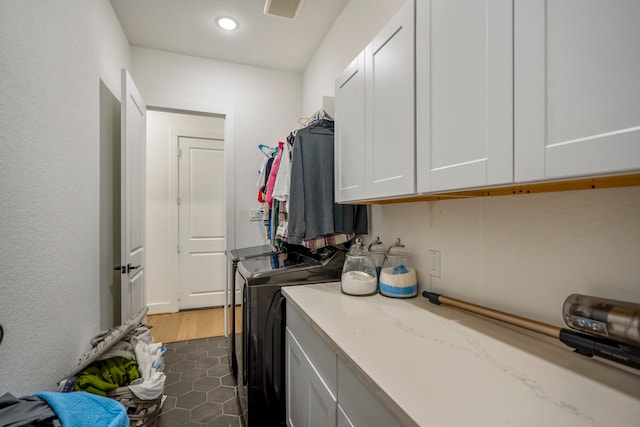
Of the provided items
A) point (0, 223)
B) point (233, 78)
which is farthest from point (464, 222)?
point (233, 78)

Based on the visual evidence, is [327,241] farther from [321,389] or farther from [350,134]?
[321,389]

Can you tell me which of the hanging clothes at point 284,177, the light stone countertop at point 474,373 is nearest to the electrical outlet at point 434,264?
the light stone countertop at point 474,373

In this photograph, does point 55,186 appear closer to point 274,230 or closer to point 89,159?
point 89,159

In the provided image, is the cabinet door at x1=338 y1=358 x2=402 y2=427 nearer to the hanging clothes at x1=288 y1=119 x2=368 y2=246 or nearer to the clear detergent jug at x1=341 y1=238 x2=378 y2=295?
the clear detergent jug at x1=341 y1=238 x2=378 y2=295

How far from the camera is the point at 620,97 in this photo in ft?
1.62

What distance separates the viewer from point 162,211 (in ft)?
11.8

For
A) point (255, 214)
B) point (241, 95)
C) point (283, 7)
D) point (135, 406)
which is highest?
point (283, 7)

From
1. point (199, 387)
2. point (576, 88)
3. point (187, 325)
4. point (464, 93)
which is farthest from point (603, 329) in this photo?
point (187, 325)

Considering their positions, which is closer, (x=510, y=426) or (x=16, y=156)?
(x=510, y=426)

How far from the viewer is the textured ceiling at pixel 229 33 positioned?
2.06 meters

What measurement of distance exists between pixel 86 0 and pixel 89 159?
0.87 meters

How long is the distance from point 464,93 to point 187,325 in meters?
3.46

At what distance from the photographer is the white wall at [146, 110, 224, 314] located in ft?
11.6

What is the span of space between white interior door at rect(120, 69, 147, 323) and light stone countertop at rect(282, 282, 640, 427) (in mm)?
1441
